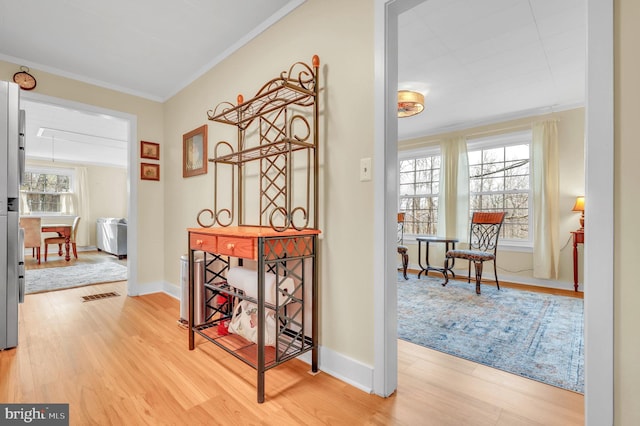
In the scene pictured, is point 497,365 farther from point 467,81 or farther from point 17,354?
point 17,354

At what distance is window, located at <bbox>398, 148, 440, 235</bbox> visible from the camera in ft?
16.9

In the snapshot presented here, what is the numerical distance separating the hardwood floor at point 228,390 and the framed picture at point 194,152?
5.18 ft

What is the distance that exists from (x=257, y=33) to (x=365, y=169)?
1521 mm

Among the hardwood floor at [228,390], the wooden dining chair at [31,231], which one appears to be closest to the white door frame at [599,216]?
the hardwood floor at [228,390]

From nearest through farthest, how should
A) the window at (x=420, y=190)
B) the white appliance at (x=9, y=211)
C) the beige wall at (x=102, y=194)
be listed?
the white appliance at (x=9, y=211) → the window at (x=420, y=190) → the beige wall at (x=102, y=194)

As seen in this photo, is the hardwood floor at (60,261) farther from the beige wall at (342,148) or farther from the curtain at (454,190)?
the curtain at (454,190)

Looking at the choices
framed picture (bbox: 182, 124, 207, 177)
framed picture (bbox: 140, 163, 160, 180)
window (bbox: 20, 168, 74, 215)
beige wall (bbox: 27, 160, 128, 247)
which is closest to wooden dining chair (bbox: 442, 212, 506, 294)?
framed picture (bbox: 182, 124, 207, 177)

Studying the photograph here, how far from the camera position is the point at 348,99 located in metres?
1.70

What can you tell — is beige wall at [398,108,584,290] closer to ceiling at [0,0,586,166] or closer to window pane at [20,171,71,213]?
ceiling at [0,0,586,166]

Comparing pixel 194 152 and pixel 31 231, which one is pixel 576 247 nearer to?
pixel 194 152

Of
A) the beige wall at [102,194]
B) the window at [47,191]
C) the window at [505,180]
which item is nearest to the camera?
the window at [505,180]

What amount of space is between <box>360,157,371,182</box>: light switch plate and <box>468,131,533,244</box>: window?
3738 millimetres

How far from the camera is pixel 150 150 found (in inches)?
139

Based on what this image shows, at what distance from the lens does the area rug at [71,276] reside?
12.5 ft
